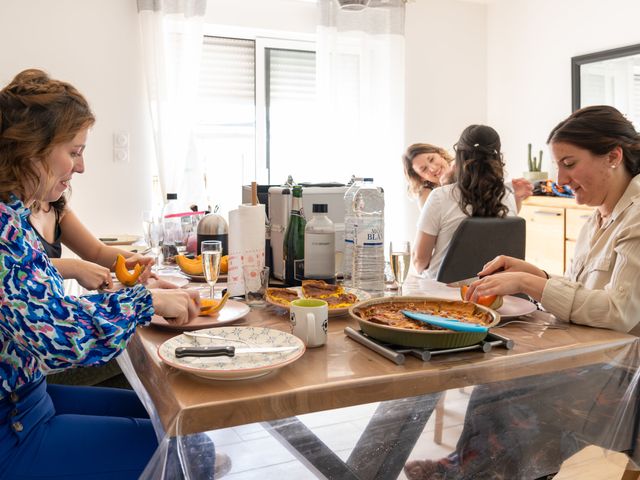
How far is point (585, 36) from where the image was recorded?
4.25 m

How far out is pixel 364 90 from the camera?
4.50 meters

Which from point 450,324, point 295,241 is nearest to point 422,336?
point 450,324

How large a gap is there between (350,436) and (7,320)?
614 millimetres

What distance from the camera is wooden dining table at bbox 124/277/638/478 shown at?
2.98ft

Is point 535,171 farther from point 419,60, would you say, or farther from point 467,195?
point 467,195

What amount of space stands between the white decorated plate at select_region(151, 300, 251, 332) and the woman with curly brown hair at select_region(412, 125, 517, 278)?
131cm

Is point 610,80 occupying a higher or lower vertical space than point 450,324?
higher

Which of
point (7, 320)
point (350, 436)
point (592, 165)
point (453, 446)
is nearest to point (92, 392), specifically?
point (7, 320)

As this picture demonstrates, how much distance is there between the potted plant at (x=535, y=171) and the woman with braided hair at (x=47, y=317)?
3.70 meters

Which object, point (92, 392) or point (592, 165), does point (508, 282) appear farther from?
point (92, 392)

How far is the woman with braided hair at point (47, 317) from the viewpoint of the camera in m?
1.01

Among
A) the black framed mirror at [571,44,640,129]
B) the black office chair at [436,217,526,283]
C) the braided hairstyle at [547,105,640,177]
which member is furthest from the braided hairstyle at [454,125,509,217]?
the black framed mirror at [571,44,640,129]

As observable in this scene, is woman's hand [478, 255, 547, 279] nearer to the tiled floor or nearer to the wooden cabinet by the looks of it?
the tiled floor

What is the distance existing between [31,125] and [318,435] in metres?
0.81
